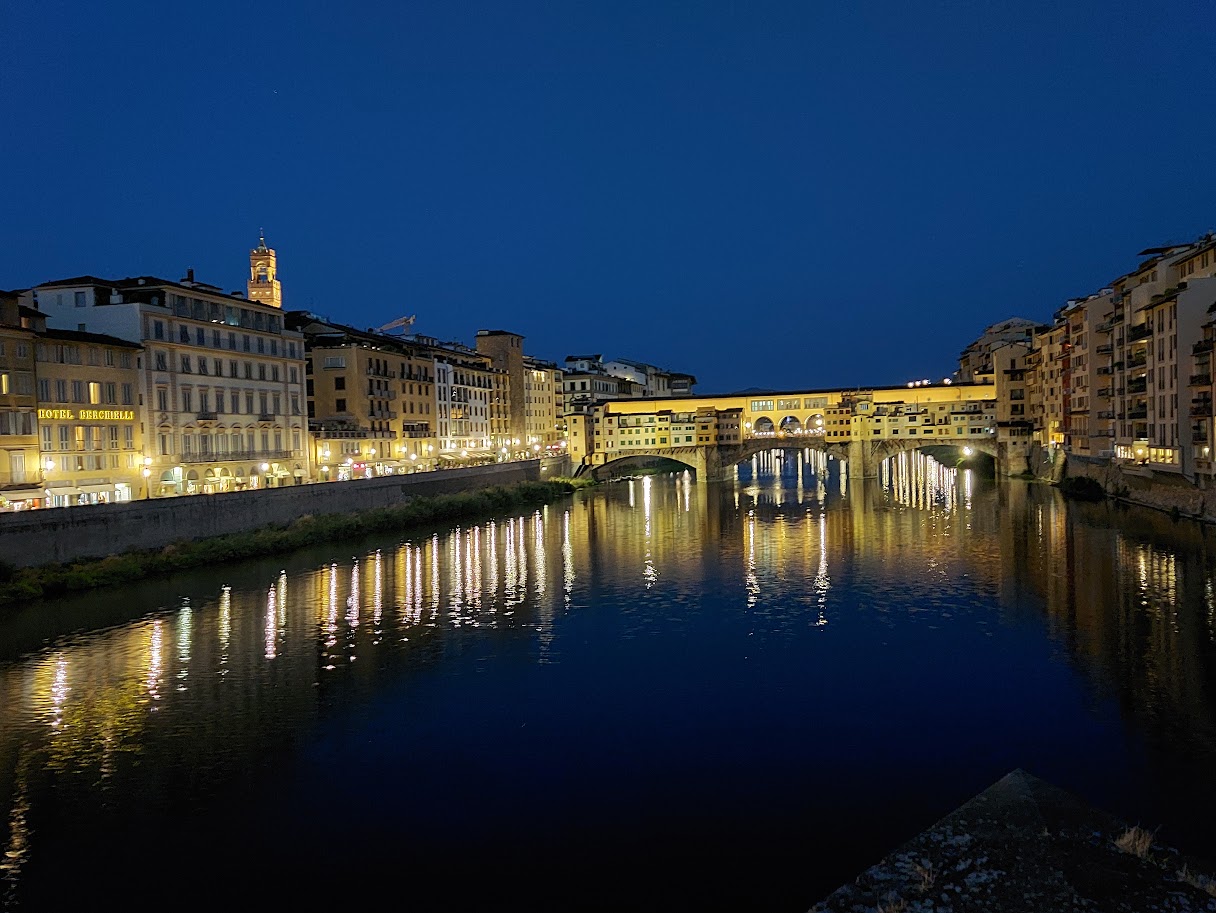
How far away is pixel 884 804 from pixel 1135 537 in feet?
82.6

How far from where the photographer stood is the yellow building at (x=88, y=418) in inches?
1229

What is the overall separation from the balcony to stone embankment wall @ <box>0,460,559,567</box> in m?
33.1

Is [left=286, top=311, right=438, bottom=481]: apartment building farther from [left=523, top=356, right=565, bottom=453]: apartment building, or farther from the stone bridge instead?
[left=523, top=356, right=565, bottom=453]: apartment building

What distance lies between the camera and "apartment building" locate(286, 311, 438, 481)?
50062mm

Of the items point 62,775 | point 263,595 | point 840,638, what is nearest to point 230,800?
point 62,775

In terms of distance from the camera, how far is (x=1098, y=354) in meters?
49.2

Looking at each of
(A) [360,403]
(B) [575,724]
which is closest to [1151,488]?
(B) [575,724]

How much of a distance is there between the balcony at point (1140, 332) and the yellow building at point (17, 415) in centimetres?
4054

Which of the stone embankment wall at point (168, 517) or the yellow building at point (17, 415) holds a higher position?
the yellow building at point (17, 415)

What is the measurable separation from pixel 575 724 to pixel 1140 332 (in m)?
34.1

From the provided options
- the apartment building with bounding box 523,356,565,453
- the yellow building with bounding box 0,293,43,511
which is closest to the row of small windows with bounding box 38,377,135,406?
the yellow building with bounding box 0,293,43,511

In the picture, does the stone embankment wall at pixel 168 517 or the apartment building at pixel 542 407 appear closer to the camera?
the stone embankment wall at pixel 168 517

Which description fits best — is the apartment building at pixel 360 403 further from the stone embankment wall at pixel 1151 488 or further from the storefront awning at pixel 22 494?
the stone embankment wall at pixel 1151 488

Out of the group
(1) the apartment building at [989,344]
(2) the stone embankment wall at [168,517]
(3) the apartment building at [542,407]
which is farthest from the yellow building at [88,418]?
(1) the apartment building at [989,344]
